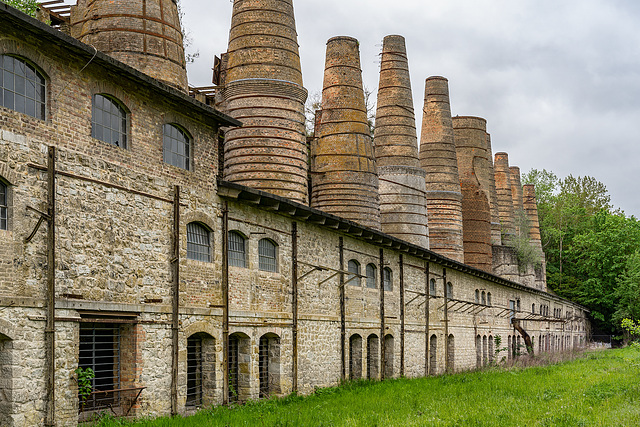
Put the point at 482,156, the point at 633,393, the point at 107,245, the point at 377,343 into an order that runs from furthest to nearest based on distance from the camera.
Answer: the point at 482,156 → the point at 377,343 → the point at 633,393 → the point at 107,245

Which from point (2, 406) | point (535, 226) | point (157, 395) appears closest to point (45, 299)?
point (2, 406)

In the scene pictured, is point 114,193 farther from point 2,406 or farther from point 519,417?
point 519,417

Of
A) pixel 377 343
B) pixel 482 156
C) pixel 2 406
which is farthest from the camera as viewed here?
pixel 482 156

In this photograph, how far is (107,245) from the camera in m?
11.0

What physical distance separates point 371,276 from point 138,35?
10281mm

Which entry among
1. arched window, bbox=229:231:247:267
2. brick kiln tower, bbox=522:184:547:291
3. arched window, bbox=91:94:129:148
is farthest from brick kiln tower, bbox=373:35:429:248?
brick kiln tower, bbox=522:184:547:291

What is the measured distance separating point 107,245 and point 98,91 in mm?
2452

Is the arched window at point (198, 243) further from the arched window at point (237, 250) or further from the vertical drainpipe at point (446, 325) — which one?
the vertical drainpipe at point (446, 325)

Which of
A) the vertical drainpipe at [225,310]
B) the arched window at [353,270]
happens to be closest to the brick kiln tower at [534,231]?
the arched window at [353,270]

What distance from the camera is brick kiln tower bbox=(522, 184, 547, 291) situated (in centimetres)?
4944

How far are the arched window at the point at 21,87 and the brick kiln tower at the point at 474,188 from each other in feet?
95.7

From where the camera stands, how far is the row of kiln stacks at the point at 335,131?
14.6 metres

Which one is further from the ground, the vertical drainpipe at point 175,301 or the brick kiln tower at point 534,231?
the brick kiln tower at point 534,231

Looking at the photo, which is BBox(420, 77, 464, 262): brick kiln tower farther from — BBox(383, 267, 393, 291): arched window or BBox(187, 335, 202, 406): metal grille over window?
BBox(187, 335, 202, 406): metal grille over window
